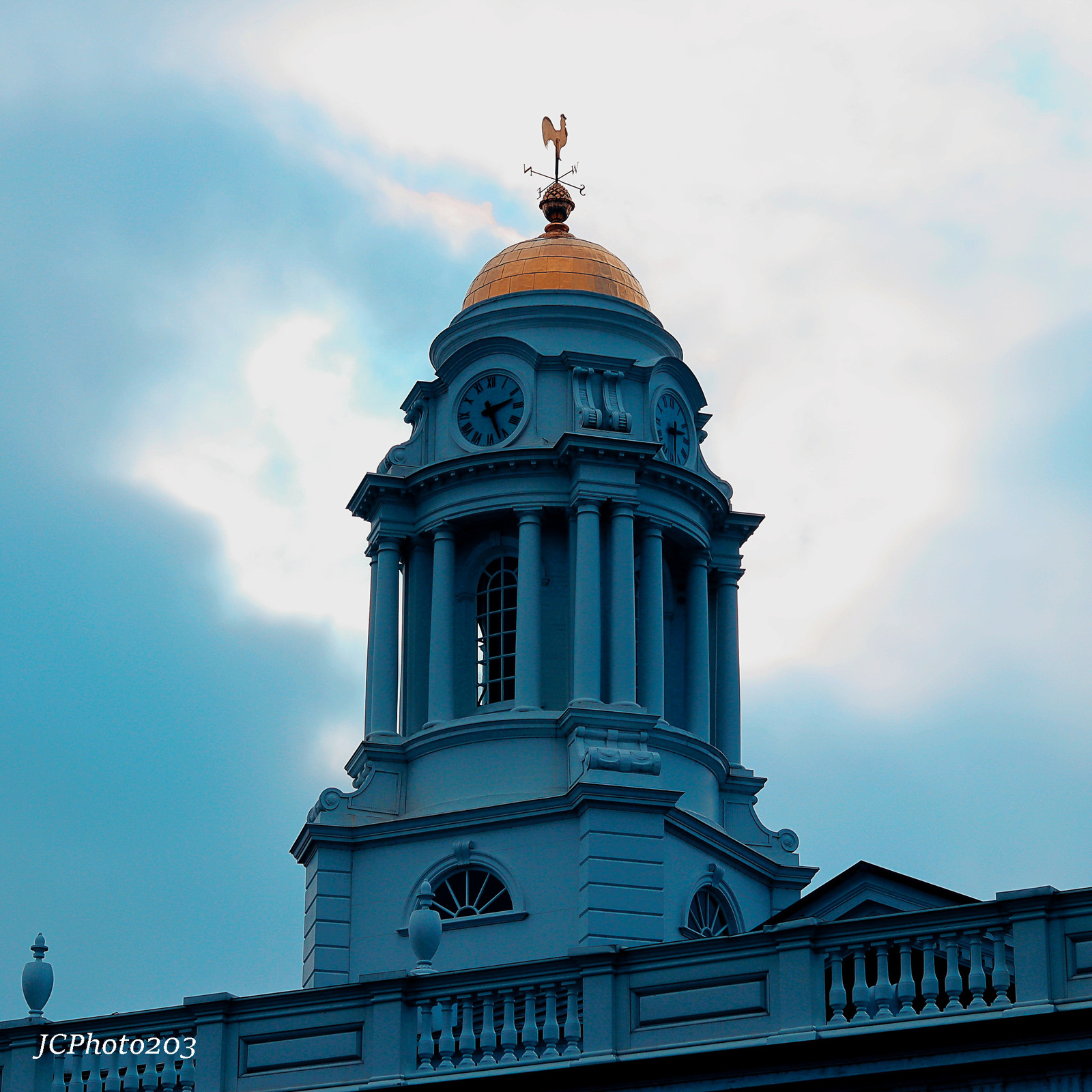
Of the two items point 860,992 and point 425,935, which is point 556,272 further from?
point 860,992

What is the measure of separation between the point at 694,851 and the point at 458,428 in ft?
26.7

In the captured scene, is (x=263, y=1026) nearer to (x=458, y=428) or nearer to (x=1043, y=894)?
(x=1043, y=894)

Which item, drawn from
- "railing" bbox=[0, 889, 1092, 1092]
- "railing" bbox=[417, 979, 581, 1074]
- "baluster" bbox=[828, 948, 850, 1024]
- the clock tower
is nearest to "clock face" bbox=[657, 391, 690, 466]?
the clock tower

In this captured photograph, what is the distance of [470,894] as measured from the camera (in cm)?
3619

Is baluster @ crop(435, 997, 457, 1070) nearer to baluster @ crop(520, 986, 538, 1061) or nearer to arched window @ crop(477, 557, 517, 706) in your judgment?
baluster @ crop(520, 986, 538, 1061)

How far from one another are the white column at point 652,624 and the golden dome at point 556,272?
4.63 m

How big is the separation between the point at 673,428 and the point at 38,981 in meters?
18.4

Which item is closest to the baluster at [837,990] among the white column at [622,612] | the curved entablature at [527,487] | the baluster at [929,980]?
the baluster at [929,980]

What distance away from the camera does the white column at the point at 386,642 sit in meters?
38.9

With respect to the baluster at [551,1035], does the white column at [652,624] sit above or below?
above

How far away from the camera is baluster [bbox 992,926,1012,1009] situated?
65.9 ft

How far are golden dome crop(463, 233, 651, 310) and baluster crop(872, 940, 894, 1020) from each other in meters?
21.4

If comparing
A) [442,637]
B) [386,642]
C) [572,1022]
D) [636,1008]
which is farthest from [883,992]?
[386,642]

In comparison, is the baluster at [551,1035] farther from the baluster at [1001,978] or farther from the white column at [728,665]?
the white column at [728,665]
